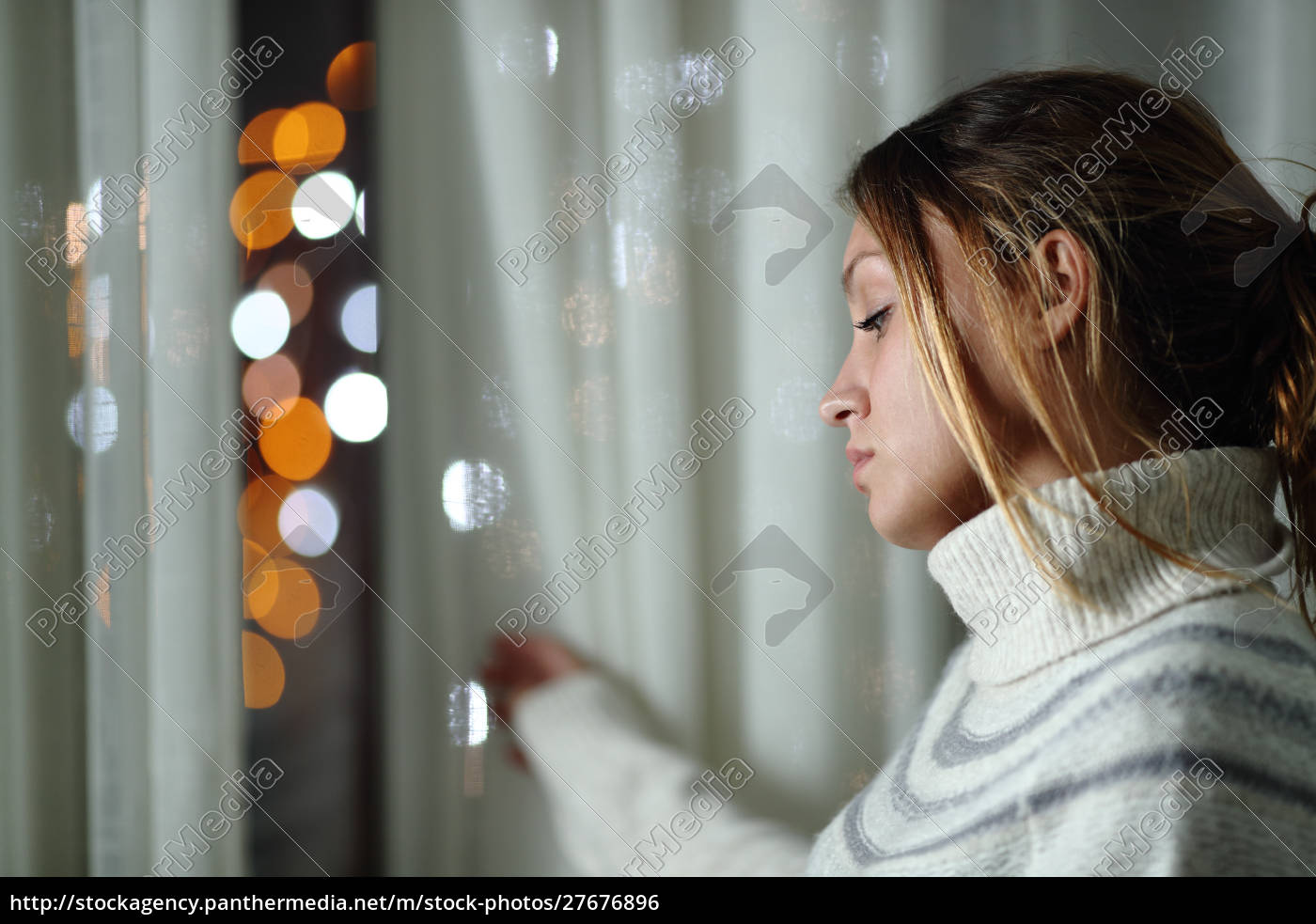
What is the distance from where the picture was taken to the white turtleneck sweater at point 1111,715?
0.49 m

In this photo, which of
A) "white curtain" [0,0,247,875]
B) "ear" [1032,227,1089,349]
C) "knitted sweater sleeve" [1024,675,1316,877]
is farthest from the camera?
"white curtain" [0,0,247,875]

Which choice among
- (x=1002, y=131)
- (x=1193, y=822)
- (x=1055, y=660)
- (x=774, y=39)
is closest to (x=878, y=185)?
(x=1002, y=131)

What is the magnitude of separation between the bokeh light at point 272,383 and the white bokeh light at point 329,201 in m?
0.13

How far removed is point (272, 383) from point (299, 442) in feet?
0.21

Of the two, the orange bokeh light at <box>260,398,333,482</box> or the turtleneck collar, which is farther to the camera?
the orange bokeh light at <box>260,398,333,482</box>

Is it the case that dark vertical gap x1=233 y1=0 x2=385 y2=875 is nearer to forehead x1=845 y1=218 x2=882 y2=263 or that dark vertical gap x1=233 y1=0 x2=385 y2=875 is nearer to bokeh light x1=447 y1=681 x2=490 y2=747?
bokeh light x1=447 y1=681 x2=490 y2=747

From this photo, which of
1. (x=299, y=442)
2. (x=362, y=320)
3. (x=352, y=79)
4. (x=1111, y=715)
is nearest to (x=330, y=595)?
(x=299, y=442)

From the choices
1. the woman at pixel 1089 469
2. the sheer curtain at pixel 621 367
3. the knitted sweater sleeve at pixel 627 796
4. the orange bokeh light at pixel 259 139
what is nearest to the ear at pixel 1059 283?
the woman at pixel 1089 469

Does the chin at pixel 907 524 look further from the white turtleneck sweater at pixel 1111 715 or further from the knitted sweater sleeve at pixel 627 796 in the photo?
the knitted sweater sleeve at pixel 627 796

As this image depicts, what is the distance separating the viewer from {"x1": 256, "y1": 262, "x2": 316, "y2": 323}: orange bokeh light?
0.77m

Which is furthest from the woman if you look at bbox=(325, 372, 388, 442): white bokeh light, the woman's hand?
bbox=(325, 372, 388, 442): white bokeh light

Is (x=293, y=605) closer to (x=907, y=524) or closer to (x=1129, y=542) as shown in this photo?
(x=907, y=524)

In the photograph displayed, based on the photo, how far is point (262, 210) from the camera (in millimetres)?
763

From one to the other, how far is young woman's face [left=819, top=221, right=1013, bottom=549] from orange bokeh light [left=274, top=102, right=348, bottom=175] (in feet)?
1.69
